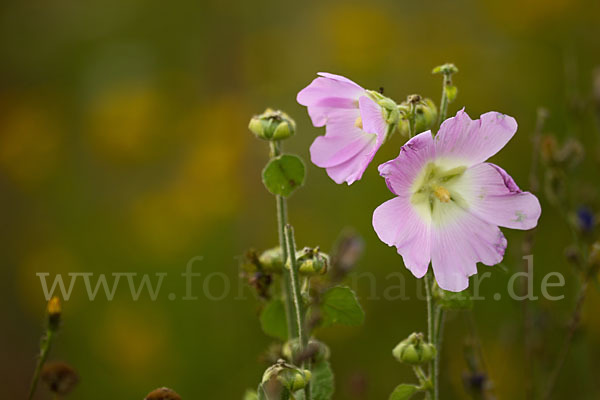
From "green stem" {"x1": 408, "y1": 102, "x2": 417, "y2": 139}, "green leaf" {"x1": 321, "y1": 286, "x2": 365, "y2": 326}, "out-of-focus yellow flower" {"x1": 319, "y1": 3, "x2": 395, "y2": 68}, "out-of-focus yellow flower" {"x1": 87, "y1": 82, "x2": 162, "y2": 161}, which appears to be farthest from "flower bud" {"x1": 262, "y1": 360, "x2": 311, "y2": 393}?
"out-of-focus yellow flower" {"x1": 319, "y1": 3, "x2": 395, "y2": 68}

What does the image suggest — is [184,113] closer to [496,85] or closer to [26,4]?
[26,4]

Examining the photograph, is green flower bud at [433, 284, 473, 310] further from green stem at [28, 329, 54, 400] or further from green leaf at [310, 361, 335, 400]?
green stem at [28, 329, 54, 400]

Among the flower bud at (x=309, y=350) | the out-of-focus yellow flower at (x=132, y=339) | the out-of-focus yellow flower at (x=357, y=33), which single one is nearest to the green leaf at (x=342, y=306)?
the flower bud at (x=309, y=350)

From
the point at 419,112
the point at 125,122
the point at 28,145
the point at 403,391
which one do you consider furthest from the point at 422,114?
the point at 28,145

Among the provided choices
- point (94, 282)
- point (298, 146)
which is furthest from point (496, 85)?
point (94, 282)

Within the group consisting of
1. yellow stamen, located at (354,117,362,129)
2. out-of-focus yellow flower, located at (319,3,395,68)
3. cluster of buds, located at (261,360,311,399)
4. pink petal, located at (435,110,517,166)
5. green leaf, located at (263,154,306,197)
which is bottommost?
cluster of buds, located at (261,360,311,399)

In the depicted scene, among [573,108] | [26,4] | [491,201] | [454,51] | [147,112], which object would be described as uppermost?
[26,4]

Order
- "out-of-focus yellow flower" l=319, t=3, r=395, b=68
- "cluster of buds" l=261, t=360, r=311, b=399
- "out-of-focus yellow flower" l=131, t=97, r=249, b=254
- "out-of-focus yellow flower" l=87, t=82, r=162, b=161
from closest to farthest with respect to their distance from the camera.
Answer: "cluster of buds" l=261, t=360, r=311, b=399 < "out-of-focus yellow flower" l=131, t=97, r=249, b=254 < "out-of-focus yellow flower" l=87, t=82, r=162, b=161 < "out-of-focus yellow flower" l=319, t=3, r=395, b=68
